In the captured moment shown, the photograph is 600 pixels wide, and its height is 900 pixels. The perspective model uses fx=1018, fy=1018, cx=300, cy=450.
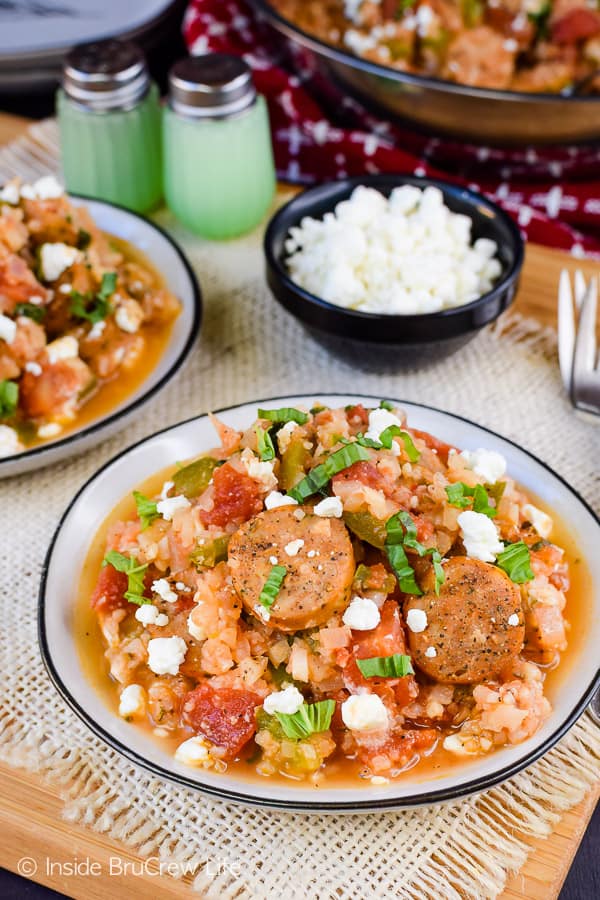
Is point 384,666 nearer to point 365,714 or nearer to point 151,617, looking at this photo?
point 365,714

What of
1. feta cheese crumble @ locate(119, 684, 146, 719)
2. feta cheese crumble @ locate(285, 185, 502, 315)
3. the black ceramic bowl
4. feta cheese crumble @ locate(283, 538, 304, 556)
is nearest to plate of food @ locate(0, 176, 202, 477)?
the black ceramic bowl

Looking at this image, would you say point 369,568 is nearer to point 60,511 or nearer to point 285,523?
point 285,523

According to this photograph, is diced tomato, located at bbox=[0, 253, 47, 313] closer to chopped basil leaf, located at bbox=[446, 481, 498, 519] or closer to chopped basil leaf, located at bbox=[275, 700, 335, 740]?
chopped basil leaf, located at bbox=[446, 481, 498, 519]

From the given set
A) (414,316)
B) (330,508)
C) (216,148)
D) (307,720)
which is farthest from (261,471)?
(216,148)

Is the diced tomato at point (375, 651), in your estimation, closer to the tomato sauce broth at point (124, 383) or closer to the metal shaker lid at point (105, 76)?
the tomato sauce broth at point (124, 383)

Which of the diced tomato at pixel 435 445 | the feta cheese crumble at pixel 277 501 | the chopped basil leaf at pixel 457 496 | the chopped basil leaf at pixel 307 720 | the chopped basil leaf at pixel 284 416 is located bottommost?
the chopped basil leaf at pixel 307 720

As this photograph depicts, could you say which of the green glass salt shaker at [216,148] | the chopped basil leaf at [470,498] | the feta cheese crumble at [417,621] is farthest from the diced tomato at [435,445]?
the green glass salt shaker at [216,148]
